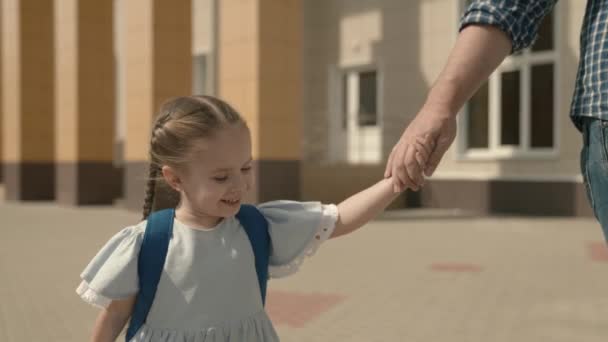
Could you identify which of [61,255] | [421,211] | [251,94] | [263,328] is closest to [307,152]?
[421,211]

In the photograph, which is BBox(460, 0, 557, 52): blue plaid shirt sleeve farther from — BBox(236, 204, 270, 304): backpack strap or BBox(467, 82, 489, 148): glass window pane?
BBox(467, 82, 489, 148): glass window pane

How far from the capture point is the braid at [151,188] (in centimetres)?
224

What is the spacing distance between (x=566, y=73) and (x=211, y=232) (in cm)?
1129

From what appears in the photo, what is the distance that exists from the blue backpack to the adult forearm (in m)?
0.76

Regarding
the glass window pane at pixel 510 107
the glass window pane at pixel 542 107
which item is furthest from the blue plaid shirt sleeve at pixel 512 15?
the glass window pane at pixel 510 107

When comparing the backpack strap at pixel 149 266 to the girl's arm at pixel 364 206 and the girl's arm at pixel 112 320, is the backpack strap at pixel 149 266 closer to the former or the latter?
the girl's arm at pixel 112 320

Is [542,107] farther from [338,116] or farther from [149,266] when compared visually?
[149,266]

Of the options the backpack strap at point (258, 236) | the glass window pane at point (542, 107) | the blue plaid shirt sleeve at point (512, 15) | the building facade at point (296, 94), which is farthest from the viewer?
the glass window pane at point (542, 107)

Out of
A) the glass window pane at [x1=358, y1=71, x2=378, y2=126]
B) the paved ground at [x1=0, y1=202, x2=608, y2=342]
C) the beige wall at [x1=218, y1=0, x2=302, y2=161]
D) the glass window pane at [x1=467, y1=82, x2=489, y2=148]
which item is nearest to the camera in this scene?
the paved ground at [x1=0, y1=202, x2=608, y2=342]

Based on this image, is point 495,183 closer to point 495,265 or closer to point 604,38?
point 495,265

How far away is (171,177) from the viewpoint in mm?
2141

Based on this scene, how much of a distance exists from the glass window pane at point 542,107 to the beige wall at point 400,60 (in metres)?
0.38

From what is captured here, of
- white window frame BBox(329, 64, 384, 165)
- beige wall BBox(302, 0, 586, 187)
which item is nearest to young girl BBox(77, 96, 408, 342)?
beige wall BBox(302, 0, 586, 187)

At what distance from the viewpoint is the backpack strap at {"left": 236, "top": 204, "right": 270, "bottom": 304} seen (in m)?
2.18
